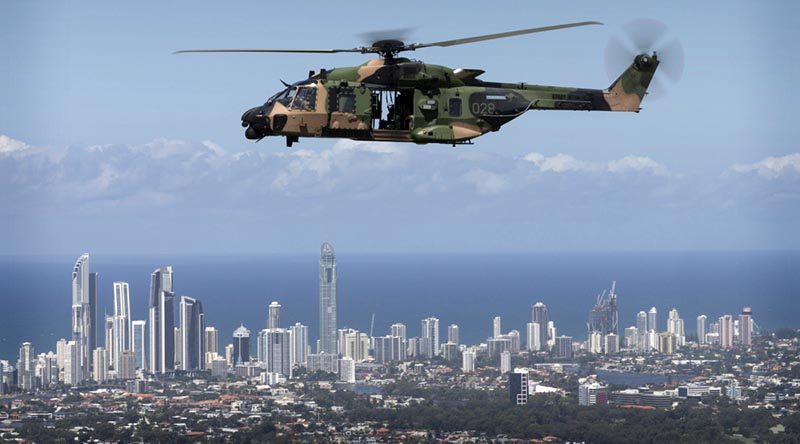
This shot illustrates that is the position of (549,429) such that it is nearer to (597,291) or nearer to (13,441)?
(13,441)

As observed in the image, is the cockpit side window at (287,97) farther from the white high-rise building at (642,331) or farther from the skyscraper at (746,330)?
the white high-rise building at (642,331)

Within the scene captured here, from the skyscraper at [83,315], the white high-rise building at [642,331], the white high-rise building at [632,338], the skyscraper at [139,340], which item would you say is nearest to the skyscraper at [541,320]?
the white high-rise building at [632,338]

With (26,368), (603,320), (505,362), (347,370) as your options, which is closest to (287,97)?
(347,370)

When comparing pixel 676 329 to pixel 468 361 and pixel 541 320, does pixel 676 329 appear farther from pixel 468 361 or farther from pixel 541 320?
pixel 468 361

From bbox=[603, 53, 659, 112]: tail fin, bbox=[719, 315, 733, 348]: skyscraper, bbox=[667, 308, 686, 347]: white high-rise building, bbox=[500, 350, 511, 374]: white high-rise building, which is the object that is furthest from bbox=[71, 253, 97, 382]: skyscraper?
bbox=[603, 53, 659, 112]: tail fin

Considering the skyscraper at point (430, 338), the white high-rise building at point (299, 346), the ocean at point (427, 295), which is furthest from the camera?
the ocean at point (427, 295)

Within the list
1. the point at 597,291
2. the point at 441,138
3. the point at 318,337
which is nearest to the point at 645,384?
the point at 318,337
